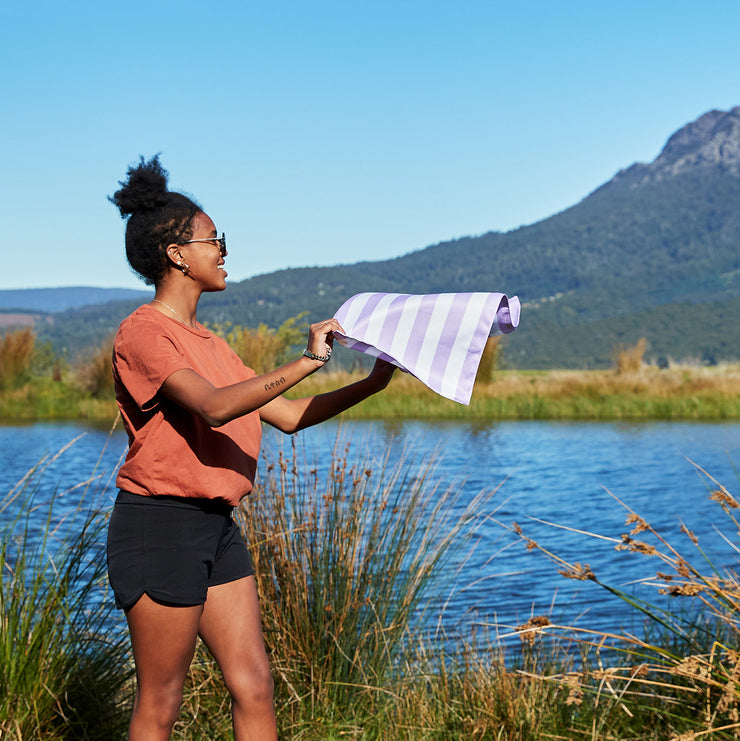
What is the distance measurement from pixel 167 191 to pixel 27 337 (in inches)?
761

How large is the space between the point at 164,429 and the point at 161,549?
25cm

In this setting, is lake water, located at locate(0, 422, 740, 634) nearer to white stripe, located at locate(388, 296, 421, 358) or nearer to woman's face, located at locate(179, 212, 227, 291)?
woman's face, located at locate(179, 212, 227, 291)

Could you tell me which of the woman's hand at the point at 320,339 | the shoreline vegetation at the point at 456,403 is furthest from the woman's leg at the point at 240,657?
the shoreline vegetation at the point at 456,403

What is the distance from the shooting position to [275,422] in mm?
2477

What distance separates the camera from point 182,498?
6.77ft

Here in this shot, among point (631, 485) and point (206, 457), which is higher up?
point (206, 457)

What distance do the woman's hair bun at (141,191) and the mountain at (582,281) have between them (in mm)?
97761

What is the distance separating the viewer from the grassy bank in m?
19.8

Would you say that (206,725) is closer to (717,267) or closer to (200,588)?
(200,588)

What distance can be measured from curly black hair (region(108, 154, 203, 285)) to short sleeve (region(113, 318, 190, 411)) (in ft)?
0.73

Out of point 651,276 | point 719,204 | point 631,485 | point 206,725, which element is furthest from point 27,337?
point 719,204

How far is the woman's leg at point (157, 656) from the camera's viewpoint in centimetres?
202

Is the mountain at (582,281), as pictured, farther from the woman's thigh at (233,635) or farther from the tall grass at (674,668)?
the woman's thigh at (233,635)

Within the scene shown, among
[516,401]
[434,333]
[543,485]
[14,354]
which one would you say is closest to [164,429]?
[434,333]
